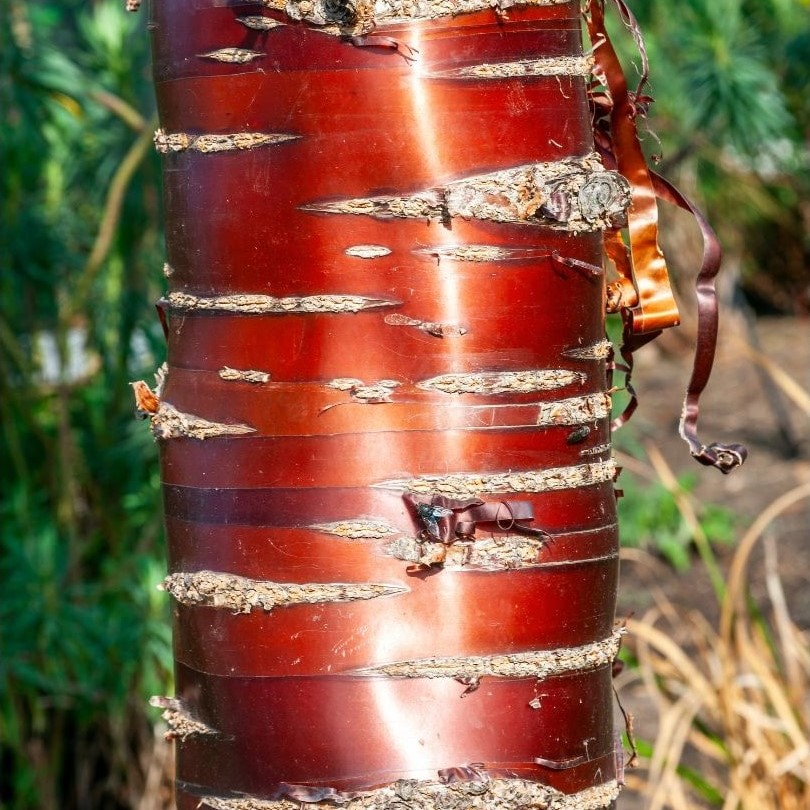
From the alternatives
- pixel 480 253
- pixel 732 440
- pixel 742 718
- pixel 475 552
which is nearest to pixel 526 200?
pixel 480 253

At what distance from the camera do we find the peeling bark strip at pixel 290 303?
3.24 ft

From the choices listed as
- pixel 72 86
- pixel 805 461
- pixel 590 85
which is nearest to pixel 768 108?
pixel 72 86

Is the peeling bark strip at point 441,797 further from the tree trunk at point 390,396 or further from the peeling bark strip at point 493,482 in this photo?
the peeling bark strip at point 493,482

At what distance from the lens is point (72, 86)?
128 inches

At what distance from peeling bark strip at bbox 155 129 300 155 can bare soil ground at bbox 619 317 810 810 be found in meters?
2.81

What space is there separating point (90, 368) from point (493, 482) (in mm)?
2935

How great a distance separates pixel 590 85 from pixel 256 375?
1.50ft

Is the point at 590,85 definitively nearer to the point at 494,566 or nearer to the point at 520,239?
the point at 520,239

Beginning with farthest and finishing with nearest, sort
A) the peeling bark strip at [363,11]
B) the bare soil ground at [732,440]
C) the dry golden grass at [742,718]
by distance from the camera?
the bare soil ground at [732,440], the dry golden grass at [742,718], the peeling bark strip at [363,11]

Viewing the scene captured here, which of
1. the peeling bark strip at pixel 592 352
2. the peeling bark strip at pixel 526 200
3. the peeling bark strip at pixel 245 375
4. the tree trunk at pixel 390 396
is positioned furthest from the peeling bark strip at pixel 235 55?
the peeling bark strip at pixel 592 352

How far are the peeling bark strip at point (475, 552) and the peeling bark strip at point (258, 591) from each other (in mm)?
32

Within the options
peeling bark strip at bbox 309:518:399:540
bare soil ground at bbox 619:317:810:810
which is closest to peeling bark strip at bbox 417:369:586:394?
peeling bark strip at bbox 309:518:399:540

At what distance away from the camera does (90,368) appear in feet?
12.2

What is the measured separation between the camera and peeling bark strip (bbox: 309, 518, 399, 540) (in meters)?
0.98
